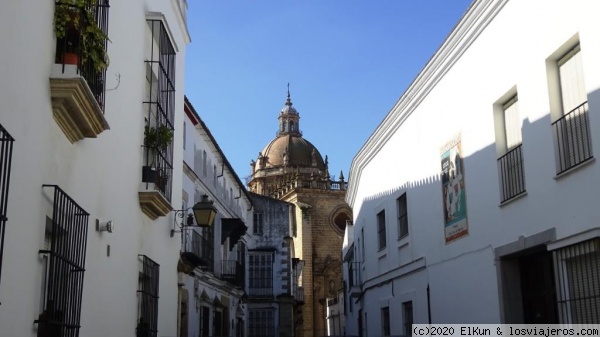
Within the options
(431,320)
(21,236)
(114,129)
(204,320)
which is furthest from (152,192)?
(204,320)

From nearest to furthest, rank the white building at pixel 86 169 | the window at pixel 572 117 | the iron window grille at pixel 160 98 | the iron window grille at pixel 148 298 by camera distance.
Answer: the white building at pixel 86 169, the window at pixel 572 117, the iron window grille at pixel 148 298, the iron window grille at pixel 160 98

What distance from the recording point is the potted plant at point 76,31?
6.45 metres

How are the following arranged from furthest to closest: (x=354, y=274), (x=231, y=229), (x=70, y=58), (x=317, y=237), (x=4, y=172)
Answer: (x=317, y=237), (x=231, y=229), (x=354, y=274), (x=70, y=58), (x=4, y=172)

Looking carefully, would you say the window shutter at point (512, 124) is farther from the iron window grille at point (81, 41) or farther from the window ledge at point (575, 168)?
the iron window grille at point (81, 41)

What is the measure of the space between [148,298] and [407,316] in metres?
6.55

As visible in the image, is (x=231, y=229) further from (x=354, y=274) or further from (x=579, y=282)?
(x=579, y=282)

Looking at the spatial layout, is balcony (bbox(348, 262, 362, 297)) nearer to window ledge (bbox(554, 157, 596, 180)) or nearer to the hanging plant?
the hanging plant

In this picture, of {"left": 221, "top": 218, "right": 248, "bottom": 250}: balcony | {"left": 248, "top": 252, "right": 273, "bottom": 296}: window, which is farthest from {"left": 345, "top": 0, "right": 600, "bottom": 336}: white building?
{"left": 248, "top": 252, "right": 273, "bottom": 296}: window

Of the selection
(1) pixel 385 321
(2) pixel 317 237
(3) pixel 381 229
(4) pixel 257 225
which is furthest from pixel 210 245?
(2) pixel 317 237

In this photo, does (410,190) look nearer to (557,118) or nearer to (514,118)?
(514,118)

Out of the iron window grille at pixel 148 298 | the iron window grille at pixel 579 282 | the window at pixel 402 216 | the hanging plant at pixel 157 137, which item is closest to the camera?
the iron window grille at pixel 579 282

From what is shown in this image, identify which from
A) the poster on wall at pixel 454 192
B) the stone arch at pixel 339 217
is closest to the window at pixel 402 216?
the poster on wall at pixel 454 192

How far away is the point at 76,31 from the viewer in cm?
662

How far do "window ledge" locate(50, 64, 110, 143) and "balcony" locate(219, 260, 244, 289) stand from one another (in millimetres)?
16231
